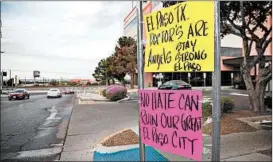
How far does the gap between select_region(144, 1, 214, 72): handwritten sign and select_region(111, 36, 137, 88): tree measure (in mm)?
33162

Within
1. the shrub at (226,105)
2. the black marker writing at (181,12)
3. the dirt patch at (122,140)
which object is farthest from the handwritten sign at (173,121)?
the shrub at (226,105)

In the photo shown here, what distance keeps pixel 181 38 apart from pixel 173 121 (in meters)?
0.80

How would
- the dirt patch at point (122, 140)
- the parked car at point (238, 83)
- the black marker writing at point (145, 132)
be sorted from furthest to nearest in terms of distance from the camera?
1. the parked car at point (238, 83)
2. the dirt patch at point (122, 140)
3. the black marker writing at point (145, 132)

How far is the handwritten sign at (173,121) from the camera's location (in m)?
2.68

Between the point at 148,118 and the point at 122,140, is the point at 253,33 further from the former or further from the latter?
the point at 148,118

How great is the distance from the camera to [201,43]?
8.77ft

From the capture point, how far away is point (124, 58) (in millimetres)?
39031

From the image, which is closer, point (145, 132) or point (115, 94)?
point (145, 132)

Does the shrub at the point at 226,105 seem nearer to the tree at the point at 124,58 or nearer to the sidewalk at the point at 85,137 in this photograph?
the sidewalk at the point at 85,137

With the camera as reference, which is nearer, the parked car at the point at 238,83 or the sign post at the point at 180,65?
the sign post at the point at 180,65

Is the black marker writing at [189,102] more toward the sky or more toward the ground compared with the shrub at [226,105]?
more toward the sky

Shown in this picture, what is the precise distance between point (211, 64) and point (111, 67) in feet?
127

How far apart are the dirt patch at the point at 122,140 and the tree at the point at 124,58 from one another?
29.0 m

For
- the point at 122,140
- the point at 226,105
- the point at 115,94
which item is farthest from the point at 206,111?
the point at 115,94
